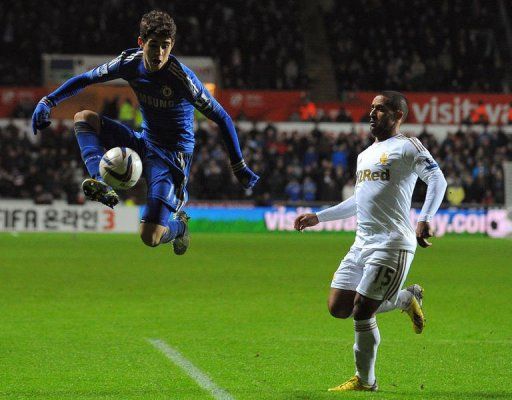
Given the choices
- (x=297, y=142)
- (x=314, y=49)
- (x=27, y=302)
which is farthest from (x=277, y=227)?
(x=27, y=302)

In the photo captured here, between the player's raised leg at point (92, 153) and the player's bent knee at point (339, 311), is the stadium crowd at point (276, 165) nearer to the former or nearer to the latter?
the player's raised leg at point (92, 153)

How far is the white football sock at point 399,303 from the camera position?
23.4ft

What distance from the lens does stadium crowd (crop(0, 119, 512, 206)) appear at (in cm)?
2644

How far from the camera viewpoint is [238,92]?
3003 cm

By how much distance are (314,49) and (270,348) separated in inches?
1097

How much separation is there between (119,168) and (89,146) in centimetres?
60

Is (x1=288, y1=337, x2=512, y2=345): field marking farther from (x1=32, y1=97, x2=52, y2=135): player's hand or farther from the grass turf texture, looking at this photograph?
(x1=32, y1=97, x2=52, y2=135): player's hand

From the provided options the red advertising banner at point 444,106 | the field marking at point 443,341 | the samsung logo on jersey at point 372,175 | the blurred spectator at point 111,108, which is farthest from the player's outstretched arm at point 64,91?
the red advertising banner at point 444,106

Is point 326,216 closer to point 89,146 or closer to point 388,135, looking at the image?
point 388,135

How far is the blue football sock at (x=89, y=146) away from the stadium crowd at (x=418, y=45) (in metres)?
26.1

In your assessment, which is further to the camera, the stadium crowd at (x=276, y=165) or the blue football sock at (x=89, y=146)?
the stadium crowd at (x=276, y=165)

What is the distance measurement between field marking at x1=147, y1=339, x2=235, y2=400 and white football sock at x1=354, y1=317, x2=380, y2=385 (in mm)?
952

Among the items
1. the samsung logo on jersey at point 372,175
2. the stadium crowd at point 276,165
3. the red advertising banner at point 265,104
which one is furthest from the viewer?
the red advertising banner at point 265,104

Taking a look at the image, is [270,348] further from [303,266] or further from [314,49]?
[314,49]
